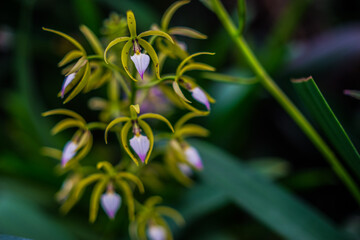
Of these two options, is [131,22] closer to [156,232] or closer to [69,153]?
[69,153]

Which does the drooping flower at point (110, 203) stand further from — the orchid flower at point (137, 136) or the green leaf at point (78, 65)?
the green leaf at point (78, 65)

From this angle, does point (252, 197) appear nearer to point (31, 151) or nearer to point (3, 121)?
point (31, 151)

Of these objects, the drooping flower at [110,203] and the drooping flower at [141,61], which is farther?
the drooping flower at [110,203]

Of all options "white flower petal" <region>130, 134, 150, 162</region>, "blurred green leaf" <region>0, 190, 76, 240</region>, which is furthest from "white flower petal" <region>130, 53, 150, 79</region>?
"blurred green leaf" <region>0, 190, 76, 240</region>

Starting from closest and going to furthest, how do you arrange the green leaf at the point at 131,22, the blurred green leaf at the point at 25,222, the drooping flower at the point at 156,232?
the green leaf at the point at 131,22 → the drooping flower at the point at 156,232 → the blurred green leaf at the point at 25,222

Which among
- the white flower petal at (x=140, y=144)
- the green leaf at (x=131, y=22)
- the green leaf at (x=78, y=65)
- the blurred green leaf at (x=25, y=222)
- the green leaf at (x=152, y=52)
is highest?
the green leaf at (x=131, y=22)

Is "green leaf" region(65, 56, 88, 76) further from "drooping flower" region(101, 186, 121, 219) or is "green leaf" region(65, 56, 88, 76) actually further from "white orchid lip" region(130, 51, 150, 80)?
"drooping flower" region(101, 186, 121, 219)

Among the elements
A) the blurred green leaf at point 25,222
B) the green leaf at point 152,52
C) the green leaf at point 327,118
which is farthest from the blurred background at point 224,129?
the green leaf at point 152,52
